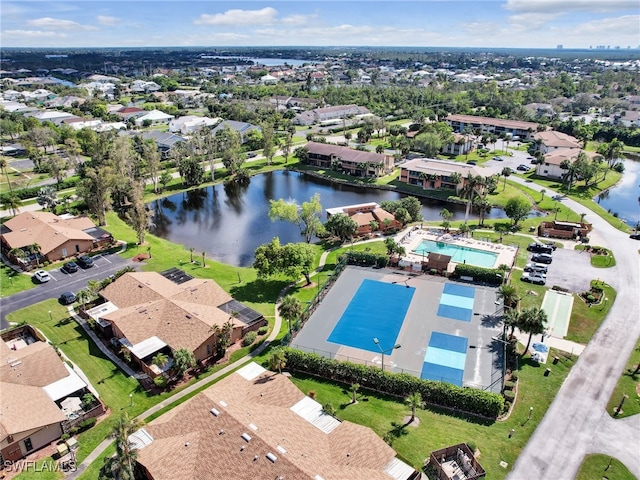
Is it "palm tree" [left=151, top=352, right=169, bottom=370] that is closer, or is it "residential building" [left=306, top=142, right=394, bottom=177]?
"palm tree" [left=151, top=352, right=169, bottom=370]

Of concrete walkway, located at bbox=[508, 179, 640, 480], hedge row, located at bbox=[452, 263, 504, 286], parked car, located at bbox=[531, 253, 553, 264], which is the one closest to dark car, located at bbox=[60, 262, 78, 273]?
hedge row, located at bbox=[452, 263, 504, 286]

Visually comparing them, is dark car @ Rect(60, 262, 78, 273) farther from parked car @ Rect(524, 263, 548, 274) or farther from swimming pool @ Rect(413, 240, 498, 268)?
parked car @ Rect(524, 263, 548, 274)

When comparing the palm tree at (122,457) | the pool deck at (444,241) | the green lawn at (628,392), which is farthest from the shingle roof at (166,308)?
the green lawn at (628,392)

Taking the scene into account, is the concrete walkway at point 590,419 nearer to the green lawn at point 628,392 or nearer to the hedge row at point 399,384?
the green lawn at point 628,392

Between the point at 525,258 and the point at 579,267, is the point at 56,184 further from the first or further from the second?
the point at 579,267

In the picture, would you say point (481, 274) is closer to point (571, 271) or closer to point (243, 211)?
point (571, 271)

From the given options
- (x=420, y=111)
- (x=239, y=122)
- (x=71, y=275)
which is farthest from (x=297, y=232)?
(x=420, y=111)

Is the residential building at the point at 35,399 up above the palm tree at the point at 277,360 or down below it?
below
